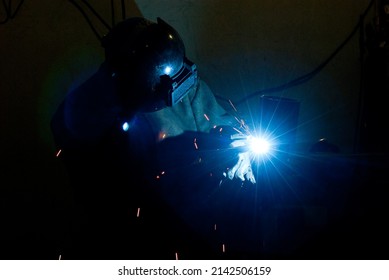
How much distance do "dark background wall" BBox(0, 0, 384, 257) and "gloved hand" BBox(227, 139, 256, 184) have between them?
119cm

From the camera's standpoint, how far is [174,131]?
8.44ft

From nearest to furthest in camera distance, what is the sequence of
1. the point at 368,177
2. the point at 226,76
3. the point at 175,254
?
1. the point at 175,254
2. the point at 368,177
3. the point at 226,76

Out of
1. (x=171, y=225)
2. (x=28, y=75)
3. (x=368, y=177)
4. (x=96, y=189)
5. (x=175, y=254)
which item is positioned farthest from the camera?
(x=28, y=75)

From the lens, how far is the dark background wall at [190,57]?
3188 mm

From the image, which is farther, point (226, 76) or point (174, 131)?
point (226, 76)

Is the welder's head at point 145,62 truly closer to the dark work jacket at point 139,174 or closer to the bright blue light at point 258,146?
the dark work jacket at point 139,174

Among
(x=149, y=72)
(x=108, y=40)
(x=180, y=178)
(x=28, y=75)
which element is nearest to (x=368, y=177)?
(x=180, y=178)

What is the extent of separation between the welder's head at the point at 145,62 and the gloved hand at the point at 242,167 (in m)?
0.62

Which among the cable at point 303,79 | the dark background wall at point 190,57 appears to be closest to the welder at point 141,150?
the dark background wall at point 190,57

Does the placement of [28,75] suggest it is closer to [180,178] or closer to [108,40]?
[108,40]

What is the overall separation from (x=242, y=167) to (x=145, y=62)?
1.06 metres

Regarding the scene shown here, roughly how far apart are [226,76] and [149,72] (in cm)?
175

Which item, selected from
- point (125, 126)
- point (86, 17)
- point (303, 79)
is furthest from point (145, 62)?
point (303, 79)

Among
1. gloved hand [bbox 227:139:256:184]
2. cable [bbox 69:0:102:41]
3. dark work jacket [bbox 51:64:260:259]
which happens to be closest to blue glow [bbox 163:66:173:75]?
dark work jacket [bbox 51:64:260:259]
